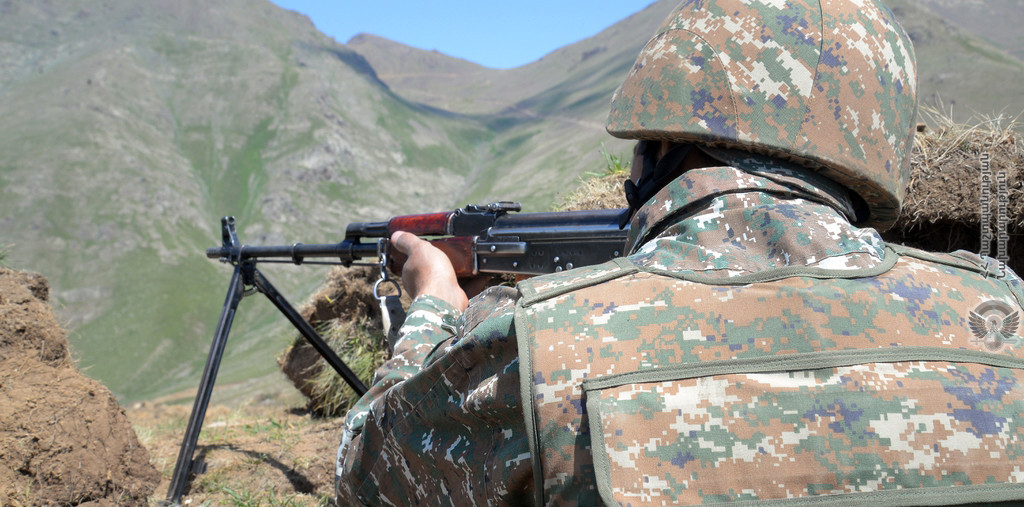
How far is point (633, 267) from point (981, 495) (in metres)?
0.91

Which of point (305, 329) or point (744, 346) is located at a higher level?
point (744, 346)

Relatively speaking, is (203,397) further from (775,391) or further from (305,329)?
(775,391)

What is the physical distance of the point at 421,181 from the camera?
376 feet

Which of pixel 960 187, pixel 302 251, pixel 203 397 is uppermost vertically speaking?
pixel 302 251

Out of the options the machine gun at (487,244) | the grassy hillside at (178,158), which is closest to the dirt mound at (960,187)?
the machine gun at (487,244)

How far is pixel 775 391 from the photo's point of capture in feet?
5.35

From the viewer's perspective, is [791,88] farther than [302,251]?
No

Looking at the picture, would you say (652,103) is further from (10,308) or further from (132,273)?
(132,273)

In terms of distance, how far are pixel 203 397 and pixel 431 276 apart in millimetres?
2715

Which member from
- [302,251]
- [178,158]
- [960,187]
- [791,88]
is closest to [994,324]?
[791,88]

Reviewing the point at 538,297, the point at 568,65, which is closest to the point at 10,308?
the point at 538,297

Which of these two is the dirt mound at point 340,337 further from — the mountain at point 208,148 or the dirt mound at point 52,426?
the mountain at point 208,148

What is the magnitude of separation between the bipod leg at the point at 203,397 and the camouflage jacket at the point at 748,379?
333 centimetres

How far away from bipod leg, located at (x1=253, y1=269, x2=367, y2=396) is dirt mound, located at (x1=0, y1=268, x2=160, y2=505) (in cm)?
129
